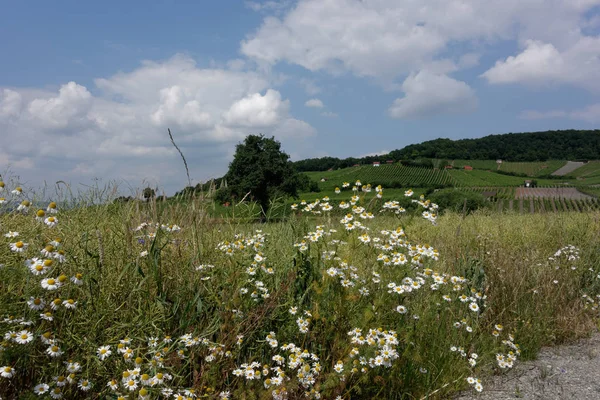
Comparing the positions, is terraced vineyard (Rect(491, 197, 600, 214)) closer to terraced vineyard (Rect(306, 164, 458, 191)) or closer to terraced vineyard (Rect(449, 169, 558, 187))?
terraced vineyard (Rect(449, 169, 558, 187))

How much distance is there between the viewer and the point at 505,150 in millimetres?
81375

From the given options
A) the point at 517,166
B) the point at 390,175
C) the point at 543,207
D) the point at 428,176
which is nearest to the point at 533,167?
the point at 517,166

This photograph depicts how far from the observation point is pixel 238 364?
263 centimetres

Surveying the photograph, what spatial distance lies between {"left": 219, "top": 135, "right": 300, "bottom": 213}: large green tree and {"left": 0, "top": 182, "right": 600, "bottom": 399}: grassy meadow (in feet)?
93.4

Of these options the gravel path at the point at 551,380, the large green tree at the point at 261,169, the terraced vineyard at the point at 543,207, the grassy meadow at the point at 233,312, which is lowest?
the gravel path at the point at 551,380

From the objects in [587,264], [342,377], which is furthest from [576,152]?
[342,377]

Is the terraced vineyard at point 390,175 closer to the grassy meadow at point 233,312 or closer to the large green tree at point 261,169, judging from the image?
the large green tree at point 261,169

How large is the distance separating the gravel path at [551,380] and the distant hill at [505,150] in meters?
69.4

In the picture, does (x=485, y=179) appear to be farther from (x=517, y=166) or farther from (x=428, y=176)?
(x=517, y=166)

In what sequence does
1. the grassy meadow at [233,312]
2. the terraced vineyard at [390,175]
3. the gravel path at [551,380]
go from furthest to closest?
the terraced vineyard at [390,175] < the gravel path at [551,380] < the grassy meadow at [233,312]

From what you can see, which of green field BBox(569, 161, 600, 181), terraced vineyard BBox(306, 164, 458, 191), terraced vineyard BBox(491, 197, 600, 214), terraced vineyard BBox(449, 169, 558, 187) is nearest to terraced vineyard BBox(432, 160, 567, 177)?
terraced vineyard BBox(306, 164, 458, 191)

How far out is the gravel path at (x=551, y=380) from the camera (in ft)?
10.3

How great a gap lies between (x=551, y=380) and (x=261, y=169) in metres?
30.2

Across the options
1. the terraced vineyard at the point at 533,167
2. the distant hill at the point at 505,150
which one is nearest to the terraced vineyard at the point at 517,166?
the terraced vineyard at the point at 533,167
